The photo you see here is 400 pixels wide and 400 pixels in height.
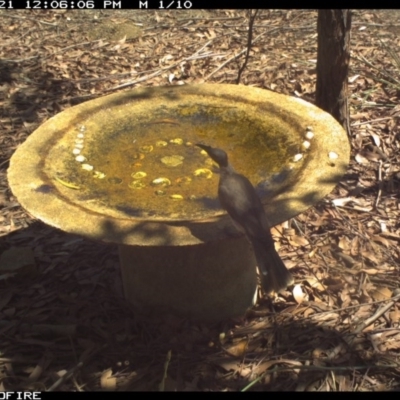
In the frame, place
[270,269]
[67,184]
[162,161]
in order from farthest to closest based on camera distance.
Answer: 1. [162,161]
2. [67,184]
3. [270,269]

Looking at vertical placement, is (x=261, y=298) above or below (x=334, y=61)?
below

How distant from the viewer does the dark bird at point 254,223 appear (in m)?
3.33

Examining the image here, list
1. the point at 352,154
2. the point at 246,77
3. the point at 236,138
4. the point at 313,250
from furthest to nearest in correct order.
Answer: the point at 246,77, the point at 352,154, the point at 313,250, the point at 236,138

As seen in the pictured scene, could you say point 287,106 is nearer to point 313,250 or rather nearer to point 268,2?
point 313,250

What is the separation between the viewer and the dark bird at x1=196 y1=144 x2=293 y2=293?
3.33 meters

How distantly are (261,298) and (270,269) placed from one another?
0.79 metres

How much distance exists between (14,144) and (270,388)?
3267mm

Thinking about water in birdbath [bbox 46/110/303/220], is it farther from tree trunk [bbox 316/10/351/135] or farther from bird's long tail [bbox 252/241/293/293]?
tree trunk [bbox 316/10/351/135]

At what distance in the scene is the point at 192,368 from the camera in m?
3.70

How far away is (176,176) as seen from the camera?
13.2ft

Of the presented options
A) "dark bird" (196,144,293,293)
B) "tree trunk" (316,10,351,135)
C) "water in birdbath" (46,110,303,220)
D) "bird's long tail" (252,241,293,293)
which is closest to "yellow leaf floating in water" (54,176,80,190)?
"water in birdbath" (46,110,303,220)

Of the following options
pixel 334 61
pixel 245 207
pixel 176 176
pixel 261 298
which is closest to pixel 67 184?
pixel 176 176

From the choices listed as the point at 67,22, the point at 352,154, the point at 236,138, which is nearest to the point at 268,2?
the point at 67,22

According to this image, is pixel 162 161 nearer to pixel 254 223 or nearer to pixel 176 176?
pixel 176 176
